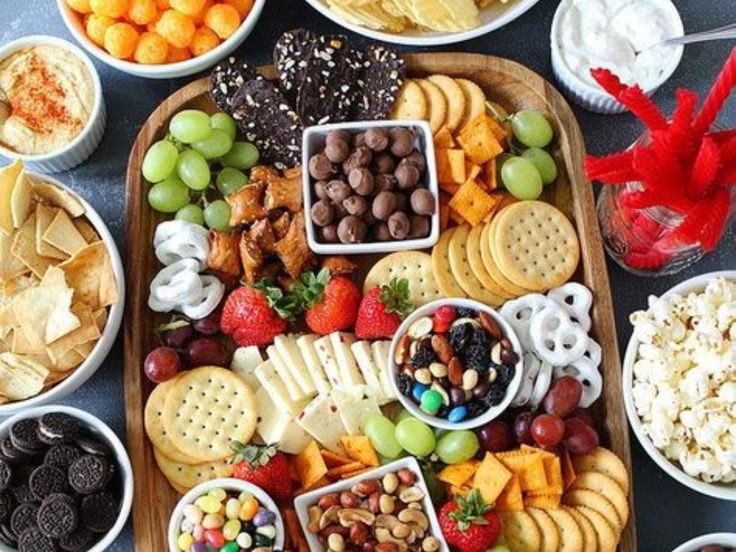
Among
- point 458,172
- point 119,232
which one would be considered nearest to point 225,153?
point 119,232

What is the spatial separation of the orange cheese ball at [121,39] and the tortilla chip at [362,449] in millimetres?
703

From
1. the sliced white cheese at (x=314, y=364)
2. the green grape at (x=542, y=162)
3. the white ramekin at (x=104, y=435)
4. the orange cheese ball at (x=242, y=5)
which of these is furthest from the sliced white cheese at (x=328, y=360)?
the orange cheese ball at (x=242, y=5)

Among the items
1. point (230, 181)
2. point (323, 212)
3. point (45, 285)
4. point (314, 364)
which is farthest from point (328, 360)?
point (45, 285)

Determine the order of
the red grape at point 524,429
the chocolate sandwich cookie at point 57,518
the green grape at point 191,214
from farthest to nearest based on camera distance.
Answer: the green grape at point 191,214 < the red grape at point 524,429 < the chocolate sandwich cookie at point 57,518

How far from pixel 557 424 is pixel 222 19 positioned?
82 centimetres

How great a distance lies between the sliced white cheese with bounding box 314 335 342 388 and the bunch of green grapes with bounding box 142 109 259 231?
240 mm

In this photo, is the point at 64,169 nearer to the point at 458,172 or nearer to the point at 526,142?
the point at 458,172

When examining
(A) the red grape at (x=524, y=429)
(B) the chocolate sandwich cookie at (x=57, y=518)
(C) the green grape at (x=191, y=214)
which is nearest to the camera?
(B) the chocolate sandwich cookie at (x=57, y=518)

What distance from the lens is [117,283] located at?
62.6 inches

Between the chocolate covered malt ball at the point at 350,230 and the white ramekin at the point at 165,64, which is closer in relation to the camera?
the chocolate covered malt ball at the point at 350,230

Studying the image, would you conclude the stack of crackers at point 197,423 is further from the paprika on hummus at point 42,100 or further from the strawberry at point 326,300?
the paprika on hummus at point 42,100

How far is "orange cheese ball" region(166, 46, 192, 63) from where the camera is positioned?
67.3 inches

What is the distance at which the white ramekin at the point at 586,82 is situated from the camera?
170cm

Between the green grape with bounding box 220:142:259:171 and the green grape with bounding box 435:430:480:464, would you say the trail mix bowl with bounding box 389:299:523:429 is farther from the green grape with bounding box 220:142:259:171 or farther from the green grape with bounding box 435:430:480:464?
the green grape with bounding box 220:142:259:171
